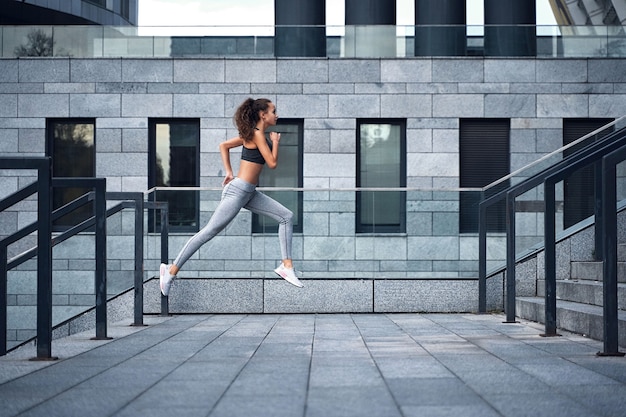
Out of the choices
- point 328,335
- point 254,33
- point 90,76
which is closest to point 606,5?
point 254,33

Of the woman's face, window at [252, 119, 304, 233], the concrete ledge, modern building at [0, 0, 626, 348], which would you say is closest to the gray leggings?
the woman's face

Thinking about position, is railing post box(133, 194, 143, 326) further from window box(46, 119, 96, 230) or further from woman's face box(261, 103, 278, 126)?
window box(46, 119, 96, 230)

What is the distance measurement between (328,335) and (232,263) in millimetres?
4138

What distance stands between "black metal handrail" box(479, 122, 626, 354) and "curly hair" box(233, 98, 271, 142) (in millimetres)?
2876

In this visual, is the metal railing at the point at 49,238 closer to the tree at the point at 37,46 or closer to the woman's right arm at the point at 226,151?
the woman's right arm at the point at 226,151

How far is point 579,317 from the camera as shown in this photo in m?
8.86

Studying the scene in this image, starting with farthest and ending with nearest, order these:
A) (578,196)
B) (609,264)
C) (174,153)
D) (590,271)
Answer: (174,153)
(578,196)
(590,271)
(609,264)

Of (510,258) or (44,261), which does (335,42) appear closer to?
(510,258)

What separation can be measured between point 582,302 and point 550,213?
5.29ft

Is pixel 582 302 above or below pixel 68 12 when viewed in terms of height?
below

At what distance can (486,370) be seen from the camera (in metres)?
6.38

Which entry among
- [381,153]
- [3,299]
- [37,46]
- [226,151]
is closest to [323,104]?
[381,153]

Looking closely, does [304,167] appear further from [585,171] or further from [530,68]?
[585,171]

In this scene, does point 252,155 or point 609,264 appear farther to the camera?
point 252,155
